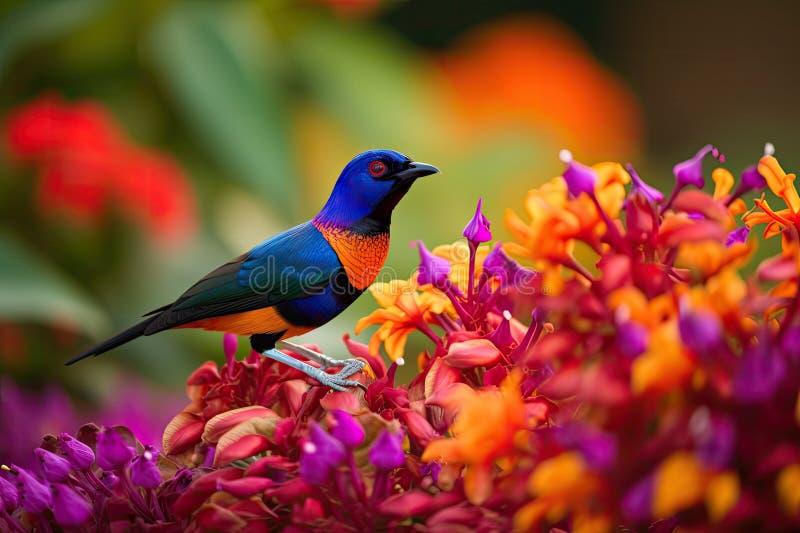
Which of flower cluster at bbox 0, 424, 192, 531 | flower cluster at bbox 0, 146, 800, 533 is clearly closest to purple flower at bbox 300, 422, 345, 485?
flower cluster at bbox 0, 146, 800, 533

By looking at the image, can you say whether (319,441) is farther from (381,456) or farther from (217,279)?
(217,279)

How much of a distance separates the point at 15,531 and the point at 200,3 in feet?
4.24

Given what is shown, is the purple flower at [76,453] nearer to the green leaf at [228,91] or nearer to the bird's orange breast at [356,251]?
the bird's orange breast at [356,251]

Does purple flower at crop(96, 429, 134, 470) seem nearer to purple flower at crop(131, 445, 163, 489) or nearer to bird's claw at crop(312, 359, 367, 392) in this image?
purple flower at crop(131, 445, 163, 489)

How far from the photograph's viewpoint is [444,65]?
3109mm

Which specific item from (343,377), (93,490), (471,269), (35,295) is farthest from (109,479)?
(35,295)

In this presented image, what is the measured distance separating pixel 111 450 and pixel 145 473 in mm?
24

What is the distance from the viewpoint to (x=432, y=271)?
2.04ft

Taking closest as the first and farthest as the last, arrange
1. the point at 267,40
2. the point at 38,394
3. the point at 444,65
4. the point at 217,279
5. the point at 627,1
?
the point at 217,279, the point at 38,394, the point at 267,40, the point at 444,65, the point at 627,1

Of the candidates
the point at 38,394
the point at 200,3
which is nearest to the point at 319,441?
the point at 38,394

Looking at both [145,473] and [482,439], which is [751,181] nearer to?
[482,439]

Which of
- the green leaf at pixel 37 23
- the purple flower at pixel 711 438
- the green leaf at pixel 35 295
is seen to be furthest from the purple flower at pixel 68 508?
the green leaf at pixel 37 23

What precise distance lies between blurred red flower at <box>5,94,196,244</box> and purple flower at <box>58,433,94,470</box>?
89 centimetres

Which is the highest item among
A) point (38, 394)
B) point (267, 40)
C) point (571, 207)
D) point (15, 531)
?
point (267, 40)
